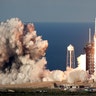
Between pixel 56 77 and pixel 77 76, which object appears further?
pixel 56 77

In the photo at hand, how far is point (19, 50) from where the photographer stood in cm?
10625

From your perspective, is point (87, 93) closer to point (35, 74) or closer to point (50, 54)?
point (35, 74)

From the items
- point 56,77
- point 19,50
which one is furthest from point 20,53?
point 56,77

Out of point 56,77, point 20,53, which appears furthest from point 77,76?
point 20,53

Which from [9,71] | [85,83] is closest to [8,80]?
[9,71]

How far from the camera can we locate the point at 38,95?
309 ft

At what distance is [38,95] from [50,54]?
6291 centimetres

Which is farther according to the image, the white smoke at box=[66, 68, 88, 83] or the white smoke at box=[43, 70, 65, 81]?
the white smoke at box=[43, 70, 65, 81]

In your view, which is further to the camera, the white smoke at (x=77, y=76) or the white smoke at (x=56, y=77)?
the white smoke at (x=56, y=77)

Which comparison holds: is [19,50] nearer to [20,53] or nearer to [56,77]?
[20,53]

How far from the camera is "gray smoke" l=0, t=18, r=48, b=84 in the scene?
105250 millimetres

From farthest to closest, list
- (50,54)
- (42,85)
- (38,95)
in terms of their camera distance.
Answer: (50,54), (42,85), (38,95)

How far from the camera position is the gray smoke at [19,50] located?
10525cm

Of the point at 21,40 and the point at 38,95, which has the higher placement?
the point at 21,40
